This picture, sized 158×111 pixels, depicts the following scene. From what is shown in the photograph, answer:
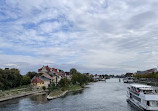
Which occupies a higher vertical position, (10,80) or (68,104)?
(10,80)

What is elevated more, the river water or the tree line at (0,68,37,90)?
the tree line at (0,68,37,90)

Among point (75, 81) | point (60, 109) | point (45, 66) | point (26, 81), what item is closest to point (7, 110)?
point (60, 109)

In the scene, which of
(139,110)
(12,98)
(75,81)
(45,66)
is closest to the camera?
(139,110)

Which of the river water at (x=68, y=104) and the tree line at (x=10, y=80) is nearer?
the river water at (x=68, y=104)

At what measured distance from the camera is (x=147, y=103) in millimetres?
37750

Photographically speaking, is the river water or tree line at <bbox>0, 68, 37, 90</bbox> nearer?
the river water

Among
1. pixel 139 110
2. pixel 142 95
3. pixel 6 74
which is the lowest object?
pixel 139 110

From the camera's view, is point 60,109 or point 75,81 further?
point 75,81

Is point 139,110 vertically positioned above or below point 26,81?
below

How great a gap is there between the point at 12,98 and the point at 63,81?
106 ft

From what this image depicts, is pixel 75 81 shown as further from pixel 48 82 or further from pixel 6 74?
pixel 6 74

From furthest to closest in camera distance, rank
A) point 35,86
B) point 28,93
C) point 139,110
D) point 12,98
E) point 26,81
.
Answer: point 26,81 → point 35,86 → point 28,93 → point 12,98 → point 139,110

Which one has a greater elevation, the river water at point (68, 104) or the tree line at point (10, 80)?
the tree line at point (10, 80)

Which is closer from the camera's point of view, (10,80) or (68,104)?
(68,104)
